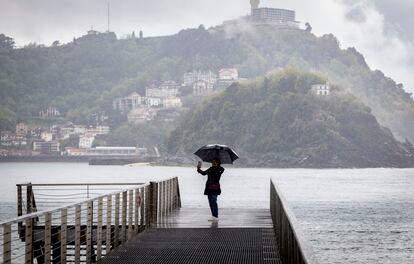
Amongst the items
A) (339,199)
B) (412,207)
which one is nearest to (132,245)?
Answer: (412,207)

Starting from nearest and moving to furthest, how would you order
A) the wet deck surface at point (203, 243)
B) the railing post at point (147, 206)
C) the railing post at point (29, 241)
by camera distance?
1. the railing post at point (29, 241)
2. the wet deck surface at point (203, 243)
3. the railing post at point (147, 206)

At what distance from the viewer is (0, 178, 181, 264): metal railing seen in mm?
9977

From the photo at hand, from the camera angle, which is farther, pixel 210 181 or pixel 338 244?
Result: pixel 338 244

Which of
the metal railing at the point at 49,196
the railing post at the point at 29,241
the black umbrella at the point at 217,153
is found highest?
the black umbrella at the point at 217,153

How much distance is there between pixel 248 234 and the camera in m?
17.5

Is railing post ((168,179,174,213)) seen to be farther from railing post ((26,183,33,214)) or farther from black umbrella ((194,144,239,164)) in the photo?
railing post ((26,183,33,214))

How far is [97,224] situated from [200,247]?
1900 millimetres

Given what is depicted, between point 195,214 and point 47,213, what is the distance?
12.9 m

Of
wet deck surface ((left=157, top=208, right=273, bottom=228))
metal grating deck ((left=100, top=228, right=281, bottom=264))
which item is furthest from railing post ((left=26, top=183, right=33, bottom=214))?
metal grating deck ((left=100, top=228, right=281, bottom=264))

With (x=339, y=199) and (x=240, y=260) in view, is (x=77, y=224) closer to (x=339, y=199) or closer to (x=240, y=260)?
(x=240, y=260)

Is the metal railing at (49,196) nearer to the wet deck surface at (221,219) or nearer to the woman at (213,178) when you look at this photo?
the wet deck surface at (221,219)

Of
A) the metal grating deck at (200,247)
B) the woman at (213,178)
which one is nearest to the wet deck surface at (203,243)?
the metal grating deck at (200,247)

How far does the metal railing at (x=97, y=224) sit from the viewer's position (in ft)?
32.7

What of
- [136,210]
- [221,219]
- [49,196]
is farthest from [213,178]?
[49,196]
